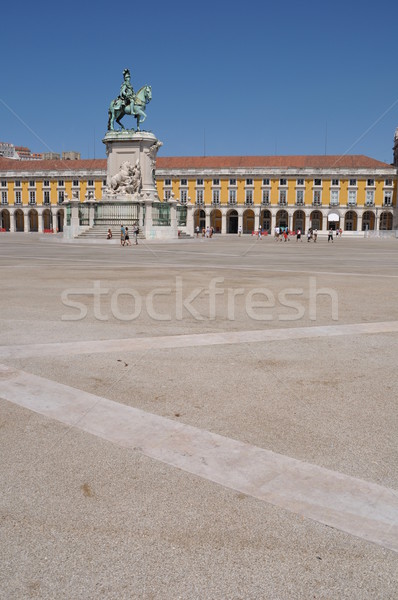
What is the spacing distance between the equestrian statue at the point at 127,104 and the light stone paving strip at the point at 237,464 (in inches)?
1530

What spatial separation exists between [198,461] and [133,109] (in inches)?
1587

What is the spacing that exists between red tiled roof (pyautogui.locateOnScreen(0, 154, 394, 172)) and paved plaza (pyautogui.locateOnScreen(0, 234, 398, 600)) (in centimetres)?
8391

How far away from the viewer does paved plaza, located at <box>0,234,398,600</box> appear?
2.14 m

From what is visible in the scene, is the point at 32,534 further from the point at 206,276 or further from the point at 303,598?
the point at 206,276

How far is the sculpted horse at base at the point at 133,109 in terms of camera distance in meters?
40.0

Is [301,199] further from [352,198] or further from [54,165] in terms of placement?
[54,165]

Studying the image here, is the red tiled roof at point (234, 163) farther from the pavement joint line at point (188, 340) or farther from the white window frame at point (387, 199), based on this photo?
the pavement joint line at point (188, 340)

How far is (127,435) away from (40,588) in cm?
135

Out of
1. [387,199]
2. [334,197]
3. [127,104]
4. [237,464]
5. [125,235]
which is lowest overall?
[237,464]

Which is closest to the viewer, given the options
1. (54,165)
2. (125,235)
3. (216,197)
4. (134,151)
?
(125,235)

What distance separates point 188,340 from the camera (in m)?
5.89

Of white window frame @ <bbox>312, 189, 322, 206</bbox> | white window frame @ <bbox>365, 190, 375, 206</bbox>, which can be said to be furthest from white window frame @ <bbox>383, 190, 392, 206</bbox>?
white window frame @ <bbox>312, 189, 322, 206</bbox>

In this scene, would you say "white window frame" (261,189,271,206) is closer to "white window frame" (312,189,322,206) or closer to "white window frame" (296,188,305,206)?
"white window frame" (296,188,305,206)

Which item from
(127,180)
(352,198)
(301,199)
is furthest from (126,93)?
(352,198)
